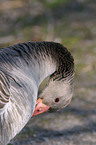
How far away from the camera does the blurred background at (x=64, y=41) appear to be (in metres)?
4.85

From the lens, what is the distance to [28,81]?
11.8 feet

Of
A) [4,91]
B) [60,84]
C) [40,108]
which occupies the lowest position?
[40,108]

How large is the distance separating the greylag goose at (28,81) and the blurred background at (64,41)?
90 cm

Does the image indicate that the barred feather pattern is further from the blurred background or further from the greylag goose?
the blurred background

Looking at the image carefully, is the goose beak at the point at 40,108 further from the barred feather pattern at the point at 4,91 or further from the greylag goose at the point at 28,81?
the barred feather pattern at the point at 4,91

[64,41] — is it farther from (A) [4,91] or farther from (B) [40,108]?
(A) [4,91]

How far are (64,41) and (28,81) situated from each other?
5.84 meters

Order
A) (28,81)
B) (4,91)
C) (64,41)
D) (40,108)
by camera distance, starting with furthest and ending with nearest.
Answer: (64,41) < (40,108) < (28,81) < (4,91)

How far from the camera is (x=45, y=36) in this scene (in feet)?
30.8

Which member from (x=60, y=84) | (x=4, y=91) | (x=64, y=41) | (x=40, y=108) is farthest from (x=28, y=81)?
(x=64, y=41)

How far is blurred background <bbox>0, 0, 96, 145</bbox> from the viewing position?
485cm

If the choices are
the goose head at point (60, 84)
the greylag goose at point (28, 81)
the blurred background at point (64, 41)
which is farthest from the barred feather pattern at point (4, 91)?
the blurred background at point (64, 41)

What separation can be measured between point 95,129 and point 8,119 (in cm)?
232

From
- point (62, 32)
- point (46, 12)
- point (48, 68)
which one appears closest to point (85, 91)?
point (48, 68)
